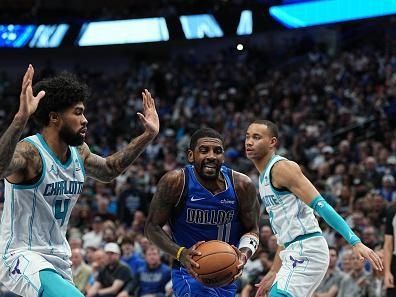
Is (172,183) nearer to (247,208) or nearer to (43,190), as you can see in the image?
(247,208)

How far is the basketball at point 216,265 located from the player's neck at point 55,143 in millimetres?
1287

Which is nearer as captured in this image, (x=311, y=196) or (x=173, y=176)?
(x=311, y=196)

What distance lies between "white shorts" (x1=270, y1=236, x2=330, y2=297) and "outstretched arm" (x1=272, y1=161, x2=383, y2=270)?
1.51ft

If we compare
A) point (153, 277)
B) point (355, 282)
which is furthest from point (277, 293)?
point (153, 277)

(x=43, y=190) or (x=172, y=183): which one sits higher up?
(x=172, y=183)

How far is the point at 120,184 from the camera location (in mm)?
16219

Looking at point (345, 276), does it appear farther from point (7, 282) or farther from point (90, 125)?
point (90, 125)

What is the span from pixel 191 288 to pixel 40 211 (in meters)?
1.69

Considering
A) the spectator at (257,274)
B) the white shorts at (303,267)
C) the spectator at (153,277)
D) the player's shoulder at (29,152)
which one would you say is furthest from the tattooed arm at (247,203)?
the spectator at (153,277)

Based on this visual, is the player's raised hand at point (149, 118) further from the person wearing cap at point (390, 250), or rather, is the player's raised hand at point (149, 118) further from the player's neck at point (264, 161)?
the person wearing cap at point (390, 250)

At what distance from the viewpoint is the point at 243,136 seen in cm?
1745

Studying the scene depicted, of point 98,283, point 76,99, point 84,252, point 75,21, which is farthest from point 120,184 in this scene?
point 76,99

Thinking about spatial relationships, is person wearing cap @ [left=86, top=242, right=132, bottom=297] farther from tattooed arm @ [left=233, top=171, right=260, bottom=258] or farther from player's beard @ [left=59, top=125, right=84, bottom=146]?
player's beard @ [left=59, top=125, right=84, bottom=146]

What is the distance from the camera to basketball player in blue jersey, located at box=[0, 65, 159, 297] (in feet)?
16.1
